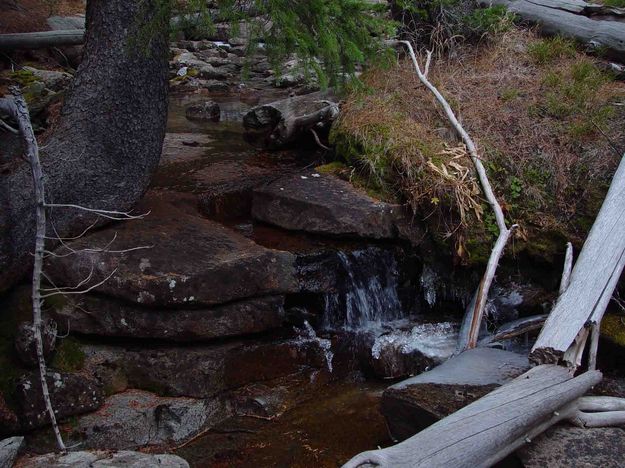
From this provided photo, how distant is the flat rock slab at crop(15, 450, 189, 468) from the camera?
138 inches

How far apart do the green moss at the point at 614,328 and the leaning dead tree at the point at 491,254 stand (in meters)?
0.93

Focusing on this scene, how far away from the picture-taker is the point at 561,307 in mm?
4520

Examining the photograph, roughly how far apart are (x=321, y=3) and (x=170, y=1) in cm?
106

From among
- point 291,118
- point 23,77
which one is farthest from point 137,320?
point 23,77

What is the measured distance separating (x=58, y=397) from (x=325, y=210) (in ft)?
8.84

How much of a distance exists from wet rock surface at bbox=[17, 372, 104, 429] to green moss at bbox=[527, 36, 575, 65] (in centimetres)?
625

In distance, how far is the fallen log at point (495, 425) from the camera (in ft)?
10.0

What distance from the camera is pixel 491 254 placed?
5.36 metres

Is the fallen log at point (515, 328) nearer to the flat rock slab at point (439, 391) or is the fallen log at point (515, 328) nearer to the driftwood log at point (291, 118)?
the flat rock slab at point (439, 391)

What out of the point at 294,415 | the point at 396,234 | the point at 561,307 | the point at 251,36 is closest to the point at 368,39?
the point at 251,36

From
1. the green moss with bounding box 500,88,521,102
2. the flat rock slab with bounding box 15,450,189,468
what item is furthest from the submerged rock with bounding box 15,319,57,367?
the green moss with bounding box 500,88,521,102

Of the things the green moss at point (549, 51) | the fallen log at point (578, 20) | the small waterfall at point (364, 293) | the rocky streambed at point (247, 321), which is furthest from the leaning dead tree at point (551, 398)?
the fallen log at point (578, 20)

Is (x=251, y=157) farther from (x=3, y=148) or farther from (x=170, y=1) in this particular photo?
(x=170, y=1)

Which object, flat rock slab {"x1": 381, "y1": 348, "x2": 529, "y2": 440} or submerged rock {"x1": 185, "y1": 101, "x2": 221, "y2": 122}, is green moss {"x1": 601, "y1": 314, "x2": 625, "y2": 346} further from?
submerged rock {"x1": 185, "y1": 101, "x2": 221, "y2": 122}
